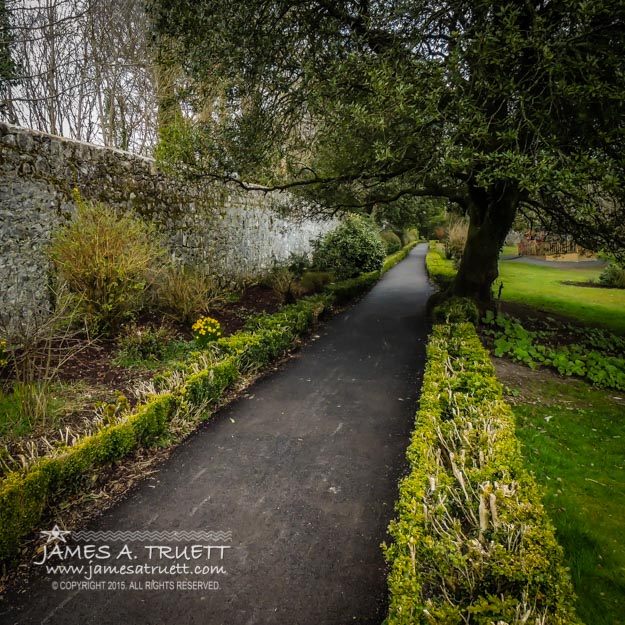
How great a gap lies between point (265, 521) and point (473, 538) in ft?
5.35

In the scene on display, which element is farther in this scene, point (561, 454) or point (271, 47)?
point (271, 47)

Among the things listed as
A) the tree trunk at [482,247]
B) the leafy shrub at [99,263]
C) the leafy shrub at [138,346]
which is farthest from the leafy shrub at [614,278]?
the leafy shrub at [99,263]

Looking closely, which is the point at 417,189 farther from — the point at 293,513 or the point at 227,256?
the point at 293,513

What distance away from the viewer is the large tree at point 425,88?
4.35 m

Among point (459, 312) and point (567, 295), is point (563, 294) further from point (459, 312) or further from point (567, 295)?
point (459, 312)

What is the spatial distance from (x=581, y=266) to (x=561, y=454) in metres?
21.8

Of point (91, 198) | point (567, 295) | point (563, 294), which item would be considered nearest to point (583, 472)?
point (91, 198)

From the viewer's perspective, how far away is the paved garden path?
2.34 meters

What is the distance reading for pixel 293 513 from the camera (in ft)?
10.3

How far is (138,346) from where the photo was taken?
5.68m

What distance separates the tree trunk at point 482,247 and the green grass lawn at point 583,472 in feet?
10.7

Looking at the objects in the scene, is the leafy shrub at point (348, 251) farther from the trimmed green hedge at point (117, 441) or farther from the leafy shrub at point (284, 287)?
the trimmed green hedge at point (117, 441)

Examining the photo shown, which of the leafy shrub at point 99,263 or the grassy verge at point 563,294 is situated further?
the grassy verge at point 563,294

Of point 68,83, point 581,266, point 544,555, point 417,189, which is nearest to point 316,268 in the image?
point 417,189
